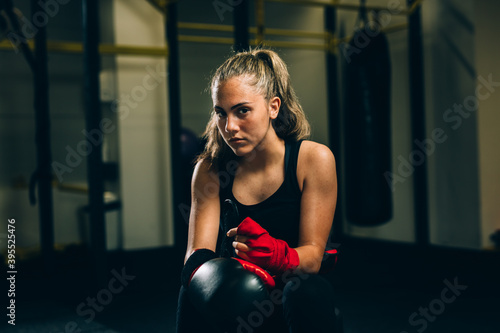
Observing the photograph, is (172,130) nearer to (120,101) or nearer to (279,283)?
(120,101)

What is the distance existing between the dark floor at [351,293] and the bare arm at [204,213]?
4.27 feet

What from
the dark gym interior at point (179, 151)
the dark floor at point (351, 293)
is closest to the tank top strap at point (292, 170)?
the dark floor at point (351, 293)

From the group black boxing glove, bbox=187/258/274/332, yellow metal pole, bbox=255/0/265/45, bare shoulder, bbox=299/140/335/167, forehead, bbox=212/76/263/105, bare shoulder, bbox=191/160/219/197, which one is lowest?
black boxing glove, bbox=187/258/274/332

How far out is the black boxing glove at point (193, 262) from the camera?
1.32 m

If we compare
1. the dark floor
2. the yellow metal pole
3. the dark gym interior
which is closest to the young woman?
the dark floor

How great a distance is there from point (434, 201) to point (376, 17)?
1.77m

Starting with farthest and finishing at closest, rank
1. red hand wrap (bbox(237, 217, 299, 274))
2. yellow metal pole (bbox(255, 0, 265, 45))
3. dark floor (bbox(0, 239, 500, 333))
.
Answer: yellow metal pole (bbox(255, 0, 265, 45)) → dark floor (bbox(0, 239, 500, 333)) → red hand wrap (bbox(237, 217, 299, 274))

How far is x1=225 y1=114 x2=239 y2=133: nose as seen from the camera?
1.35 metres

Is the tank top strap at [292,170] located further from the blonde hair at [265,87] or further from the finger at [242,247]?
the finger at [242,247]

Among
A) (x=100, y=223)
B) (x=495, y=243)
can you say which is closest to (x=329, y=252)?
(x=100, y=223)

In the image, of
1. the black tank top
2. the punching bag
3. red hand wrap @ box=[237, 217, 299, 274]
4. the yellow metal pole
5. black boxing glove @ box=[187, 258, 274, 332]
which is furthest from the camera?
the punching bag

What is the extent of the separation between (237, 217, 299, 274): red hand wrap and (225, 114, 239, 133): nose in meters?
0.27

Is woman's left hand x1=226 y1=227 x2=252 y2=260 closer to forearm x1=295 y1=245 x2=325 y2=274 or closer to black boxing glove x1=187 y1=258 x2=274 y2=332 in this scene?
black boxing glove x1=187 y1=258 x2=274 y2=332

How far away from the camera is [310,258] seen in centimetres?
134
